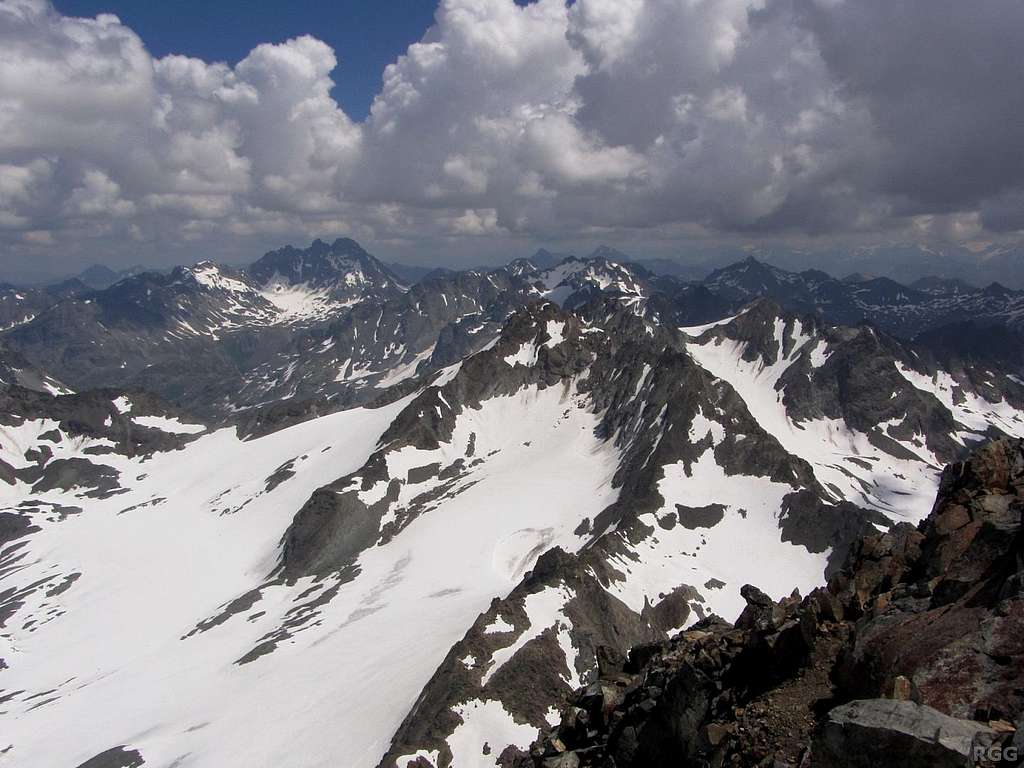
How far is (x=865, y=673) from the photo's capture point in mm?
16781

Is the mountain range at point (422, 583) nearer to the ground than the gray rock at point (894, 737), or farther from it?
nearer to the ground

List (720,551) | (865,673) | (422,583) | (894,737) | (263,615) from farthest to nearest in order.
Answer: (263,615)
(422,583)
(720,551)
(865,673)
(894,737)

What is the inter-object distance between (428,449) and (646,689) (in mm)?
158617

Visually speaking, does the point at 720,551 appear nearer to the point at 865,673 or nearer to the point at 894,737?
the point at 865,673

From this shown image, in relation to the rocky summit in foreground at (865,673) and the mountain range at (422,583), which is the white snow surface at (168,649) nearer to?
the mountain range at (422,583)

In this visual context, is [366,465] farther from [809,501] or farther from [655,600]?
[809,501]

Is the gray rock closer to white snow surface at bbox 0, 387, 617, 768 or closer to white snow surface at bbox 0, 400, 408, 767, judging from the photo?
white snow surface at bbox 0, 387, 617, 768

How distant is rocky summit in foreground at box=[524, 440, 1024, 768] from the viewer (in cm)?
1184

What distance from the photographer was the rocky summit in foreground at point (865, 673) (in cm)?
1184

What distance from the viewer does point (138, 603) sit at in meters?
143

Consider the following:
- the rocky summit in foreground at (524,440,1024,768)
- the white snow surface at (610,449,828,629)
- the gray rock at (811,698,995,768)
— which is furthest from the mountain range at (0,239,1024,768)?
the gray rock at (811,698,995,768)

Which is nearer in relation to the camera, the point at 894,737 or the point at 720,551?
the point at 894,737

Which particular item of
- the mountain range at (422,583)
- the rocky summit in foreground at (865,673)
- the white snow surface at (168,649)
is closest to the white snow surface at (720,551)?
the mountain range at (422,583)

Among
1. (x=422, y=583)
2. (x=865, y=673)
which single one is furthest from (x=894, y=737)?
(x=422, y=583)
